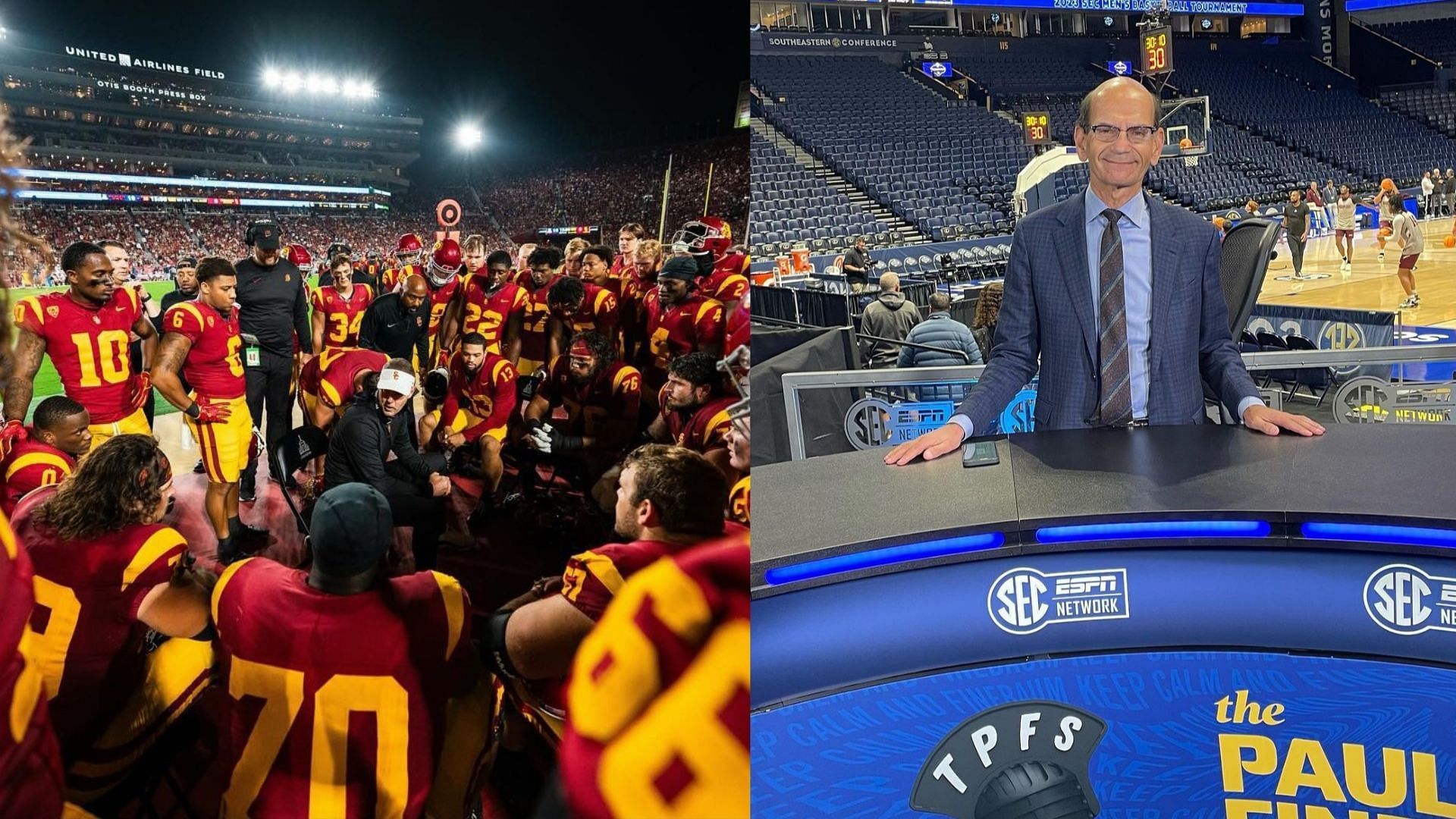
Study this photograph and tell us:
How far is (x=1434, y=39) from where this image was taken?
60.6ft

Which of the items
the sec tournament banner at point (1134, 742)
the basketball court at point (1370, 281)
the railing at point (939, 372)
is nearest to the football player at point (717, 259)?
the sec tournament banner at point (1134, 742)

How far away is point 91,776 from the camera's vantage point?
1.04 m

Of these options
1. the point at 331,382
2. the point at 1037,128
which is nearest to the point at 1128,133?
the point at 331,382

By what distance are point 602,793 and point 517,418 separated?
453 mm

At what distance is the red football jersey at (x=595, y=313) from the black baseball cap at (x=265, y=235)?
1.08ft

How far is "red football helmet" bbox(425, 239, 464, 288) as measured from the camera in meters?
1.20

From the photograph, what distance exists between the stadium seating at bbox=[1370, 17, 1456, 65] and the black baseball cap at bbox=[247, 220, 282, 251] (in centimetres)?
2290


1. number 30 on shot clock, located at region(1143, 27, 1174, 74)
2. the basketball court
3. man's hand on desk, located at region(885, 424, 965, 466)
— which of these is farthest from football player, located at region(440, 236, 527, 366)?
number 30 on shot clock, located at region(1143, 27, 1174, 74)

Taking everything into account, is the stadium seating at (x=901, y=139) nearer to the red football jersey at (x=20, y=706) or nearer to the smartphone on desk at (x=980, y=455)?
the smartphone on desk at (x=980, y=455)

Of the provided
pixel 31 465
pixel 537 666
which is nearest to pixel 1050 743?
pixel 537 666

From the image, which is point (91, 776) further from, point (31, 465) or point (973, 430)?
point (973, 430)

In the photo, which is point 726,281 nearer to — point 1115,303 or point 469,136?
point 469,136

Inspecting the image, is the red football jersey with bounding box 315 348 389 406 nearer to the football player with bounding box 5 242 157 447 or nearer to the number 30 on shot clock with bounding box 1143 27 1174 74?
the football player with bounding box 5 242 157 447

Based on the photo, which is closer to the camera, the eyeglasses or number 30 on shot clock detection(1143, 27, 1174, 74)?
the eyeglasses
